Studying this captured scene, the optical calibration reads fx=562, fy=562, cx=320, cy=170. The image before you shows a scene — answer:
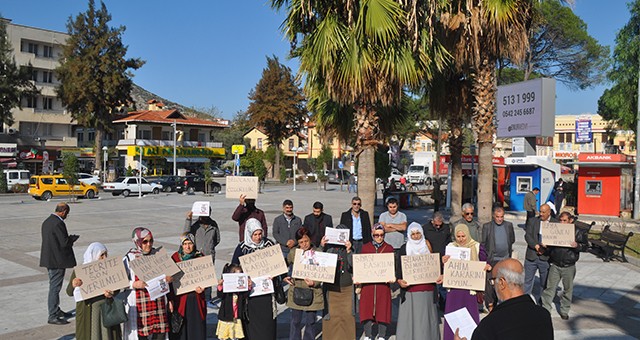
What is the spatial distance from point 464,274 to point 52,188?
112ft

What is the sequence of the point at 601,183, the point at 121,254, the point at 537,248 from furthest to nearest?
the point at 601,183 < the point at 121,254 < the point at 537,248

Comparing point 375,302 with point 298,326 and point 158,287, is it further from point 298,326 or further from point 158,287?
point 158,287

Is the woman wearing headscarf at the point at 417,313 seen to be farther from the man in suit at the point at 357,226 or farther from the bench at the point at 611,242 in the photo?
the bench at the point at 611,242

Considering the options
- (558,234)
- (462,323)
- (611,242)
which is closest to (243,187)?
(558,234)

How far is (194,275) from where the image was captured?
648 centimetres

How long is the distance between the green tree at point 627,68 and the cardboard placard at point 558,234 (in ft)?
Answer: 85.5

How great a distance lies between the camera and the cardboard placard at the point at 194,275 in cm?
Answer: 642

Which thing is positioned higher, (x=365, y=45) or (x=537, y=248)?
(x=365, y=45)

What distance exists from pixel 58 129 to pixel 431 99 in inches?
2322

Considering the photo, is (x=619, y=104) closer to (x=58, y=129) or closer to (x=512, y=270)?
(x=512, y=270)

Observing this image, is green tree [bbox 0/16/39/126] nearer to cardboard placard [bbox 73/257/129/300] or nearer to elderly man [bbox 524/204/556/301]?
cardboard placard [bbox 73/257/129/300]

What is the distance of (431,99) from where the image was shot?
629 inches

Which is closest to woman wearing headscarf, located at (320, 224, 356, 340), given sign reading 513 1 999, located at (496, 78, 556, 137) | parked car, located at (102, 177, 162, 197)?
sign reading 513 1 999, located at (496, 78, 556, 137)

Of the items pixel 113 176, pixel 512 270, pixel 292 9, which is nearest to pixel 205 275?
pixel 512 270
